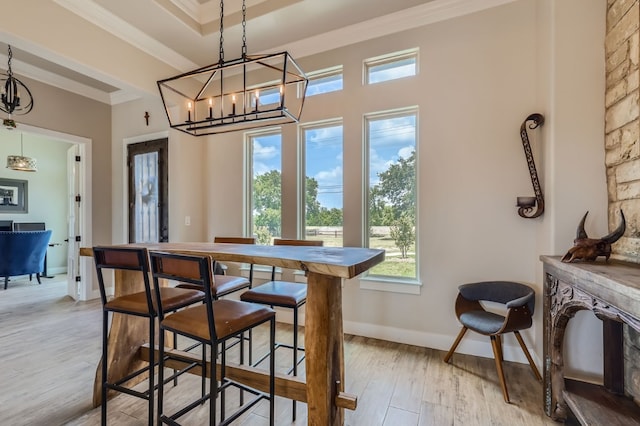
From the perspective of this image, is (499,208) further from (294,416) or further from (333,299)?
(294,416)

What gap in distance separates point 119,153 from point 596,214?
5.71 m

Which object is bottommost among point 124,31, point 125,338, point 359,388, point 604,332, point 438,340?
point 359,388

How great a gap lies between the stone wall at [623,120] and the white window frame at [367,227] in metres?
1.36

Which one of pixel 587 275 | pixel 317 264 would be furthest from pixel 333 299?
pixel 587 275

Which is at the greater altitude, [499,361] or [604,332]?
[604,332]

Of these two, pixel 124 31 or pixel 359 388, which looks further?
pixel 124 31

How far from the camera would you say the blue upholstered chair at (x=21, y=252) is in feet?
16.6

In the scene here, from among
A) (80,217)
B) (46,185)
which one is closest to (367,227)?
(80,217)

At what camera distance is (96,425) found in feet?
→ 6.07

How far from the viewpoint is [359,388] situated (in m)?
2.23

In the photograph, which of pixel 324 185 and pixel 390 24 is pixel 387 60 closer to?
pixel 390 24

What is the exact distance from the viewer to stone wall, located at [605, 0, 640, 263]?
1.73 m

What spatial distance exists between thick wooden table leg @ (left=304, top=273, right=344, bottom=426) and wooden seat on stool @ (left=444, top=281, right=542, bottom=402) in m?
1.33

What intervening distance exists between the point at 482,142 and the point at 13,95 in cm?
515
